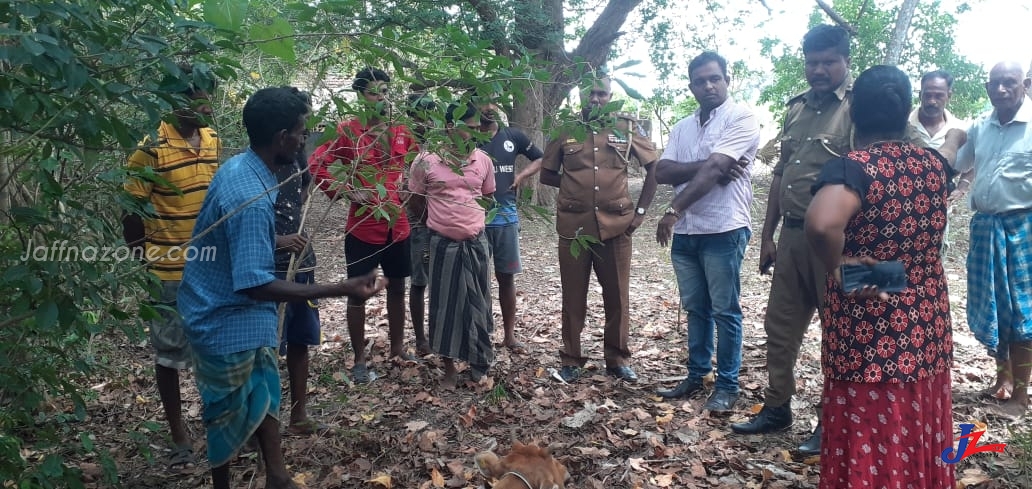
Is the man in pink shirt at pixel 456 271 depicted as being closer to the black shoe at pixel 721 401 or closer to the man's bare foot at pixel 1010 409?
the black shoe at pixel 721 401

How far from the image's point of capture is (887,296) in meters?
2.69

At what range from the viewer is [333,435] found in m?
4.01

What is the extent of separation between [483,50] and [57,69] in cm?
135

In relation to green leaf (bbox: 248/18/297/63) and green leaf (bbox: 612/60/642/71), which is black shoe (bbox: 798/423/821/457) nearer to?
green leaf (bbox: 612/60/642/71)

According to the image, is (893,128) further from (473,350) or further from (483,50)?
(473,350)

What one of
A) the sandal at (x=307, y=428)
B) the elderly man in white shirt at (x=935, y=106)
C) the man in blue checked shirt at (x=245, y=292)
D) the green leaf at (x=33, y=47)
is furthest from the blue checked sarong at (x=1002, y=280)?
the green leaf at (x=33, y=47)

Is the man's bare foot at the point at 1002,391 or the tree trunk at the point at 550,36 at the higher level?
the tree trunk at the point at 550,36

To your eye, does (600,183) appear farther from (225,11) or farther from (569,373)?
(225,11)

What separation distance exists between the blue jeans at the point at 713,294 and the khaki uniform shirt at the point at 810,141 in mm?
520

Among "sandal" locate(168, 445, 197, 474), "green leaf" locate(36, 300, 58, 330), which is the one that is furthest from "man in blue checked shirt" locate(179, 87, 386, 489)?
"sandal" locate(168, 445, 197, 474)

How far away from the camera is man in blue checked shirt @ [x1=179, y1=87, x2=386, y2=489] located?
8.35ft

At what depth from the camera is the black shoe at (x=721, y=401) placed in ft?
14.0

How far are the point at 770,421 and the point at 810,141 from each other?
161 cm

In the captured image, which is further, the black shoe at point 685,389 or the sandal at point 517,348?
the sandal at point 517,348
